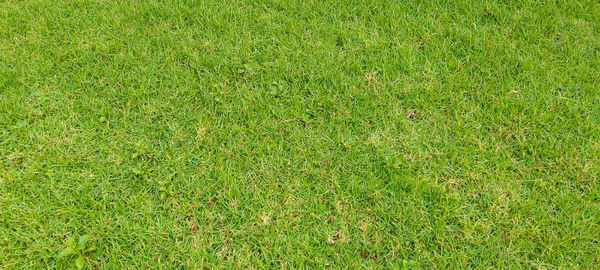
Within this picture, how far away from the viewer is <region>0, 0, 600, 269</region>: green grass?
2.20 metres

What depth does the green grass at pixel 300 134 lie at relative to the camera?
2.20 m

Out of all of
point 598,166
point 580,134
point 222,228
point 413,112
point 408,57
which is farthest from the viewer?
point 408,57

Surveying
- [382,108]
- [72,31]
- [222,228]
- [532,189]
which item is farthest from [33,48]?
[532,189]

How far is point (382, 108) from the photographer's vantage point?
2.84 metres

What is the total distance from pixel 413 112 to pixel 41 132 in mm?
2588

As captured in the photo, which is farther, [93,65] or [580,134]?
[93,65]

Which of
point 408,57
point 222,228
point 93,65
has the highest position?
point 408,57

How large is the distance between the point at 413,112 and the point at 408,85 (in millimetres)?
247

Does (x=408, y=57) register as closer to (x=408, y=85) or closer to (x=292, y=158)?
(x=408, y=85)

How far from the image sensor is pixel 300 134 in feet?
8.79

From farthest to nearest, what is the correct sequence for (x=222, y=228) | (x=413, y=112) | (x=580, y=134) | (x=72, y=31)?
(x=72, y=31), (x=413, y=112), (x=580, y=134), (x=222, y=228)

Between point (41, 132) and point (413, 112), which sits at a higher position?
point (413, 112)

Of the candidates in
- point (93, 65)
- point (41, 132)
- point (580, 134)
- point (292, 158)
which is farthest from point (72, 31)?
point (580, 134)

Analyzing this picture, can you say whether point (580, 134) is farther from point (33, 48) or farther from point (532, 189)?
point (33, 48)
